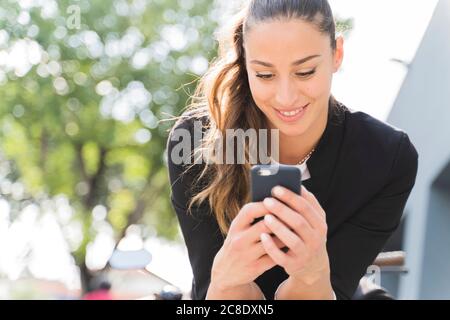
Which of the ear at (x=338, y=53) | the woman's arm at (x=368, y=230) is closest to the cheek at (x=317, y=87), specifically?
the ear at (x=338, y=53)

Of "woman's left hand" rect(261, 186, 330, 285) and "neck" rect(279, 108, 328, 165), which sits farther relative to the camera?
"neck" rect(279, 108, 328, 165)

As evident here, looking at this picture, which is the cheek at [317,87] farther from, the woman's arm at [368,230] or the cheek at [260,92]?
the woman's arm at [368,230]

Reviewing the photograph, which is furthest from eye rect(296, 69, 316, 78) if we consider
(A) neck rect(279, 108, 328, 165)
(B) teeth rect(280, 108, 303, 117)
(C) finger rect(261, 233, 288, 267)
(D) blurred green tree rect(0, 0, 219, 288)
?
(D) blurred green tree rect(0, 0, 219, 288)

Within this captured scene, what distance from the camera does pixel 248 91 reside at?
1.93 meters

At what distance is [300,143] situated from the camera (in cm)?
195

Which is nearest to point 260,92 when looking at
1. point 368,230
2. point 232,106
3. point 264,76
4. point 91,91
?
point 264,76

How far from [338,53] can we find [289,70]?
0.86ft

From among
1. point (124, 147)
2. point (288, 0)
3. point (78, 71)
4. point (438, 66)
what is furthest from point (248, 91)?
point (124, 147)

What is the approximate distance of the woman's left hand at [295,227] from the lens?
142 centimetres

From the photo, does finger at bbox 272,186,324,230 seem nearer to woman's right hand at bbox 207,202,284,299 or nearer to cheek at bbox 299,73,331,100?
woman's right hand at bbox 207,202,284,299

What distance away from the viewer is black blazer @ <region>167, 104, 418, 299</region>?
6.13 feet

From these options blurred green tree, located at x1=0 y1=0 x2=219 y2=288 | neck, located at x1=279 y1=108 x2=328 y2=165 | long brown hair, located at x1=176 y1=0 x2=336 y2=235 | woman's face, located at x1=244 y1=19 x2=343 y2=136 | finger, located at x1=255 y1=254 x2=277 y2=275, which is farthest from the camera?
blurred green tree, located at x1=0 y1=0 x2=219 y2=288
